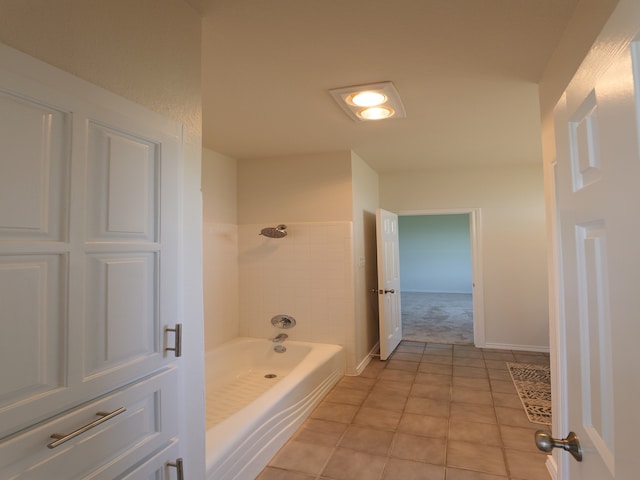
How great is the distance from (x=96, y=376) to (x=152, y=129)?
78 cm

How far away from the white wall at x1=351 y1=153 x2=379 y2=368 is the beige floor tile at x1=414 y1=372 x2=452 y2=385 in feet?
1.95

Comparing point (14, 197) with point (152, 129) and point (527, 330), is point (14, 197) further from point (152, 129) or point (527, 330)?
point (527, 330)

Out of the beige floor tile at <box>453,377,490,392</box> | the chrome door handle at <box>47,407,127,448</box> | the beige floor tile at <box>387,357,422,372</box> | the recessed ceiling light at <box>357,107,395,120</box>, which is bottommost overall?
the beige floor tile at <box>453,377,490,392</box>

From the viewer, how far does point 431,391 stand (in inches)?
129

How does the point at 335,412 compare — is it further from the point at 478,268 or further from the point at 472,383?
the point at 478,268

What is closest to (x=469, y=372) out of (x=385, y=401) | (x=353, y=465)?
(x=385, y=401)

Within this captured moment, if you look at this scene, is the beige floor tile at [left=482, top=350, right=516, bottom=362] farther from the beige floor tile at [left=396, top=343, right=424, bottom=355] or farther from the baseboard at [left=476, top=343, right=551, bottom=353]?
the beige floor tile at [left=396, top=343, right=424, bottom=355]

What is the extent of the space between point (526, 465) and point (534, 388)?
1.34 metres

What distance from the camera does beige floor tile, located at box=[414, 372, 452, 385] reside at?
3.49 m

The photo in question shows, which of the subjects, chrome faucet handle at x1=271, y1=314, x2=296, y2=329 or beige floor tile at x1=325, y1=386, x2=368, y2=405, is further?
chrome faucet handle at x1=271, y1=314, x2=296, y2=329

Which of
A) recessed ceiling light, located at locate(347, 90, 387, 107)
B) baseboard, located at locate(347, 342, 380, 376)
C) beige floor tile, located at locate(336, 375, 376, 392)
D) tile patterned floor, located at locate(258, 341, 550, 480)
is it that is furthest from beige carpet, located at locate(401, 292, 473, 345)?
recessed ceiling light, located at locate(347, 90, 387, 107)

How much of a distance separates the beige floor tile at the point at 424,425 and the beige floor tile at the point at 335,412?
39 centimetres

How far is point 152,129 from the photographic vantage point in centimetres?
123

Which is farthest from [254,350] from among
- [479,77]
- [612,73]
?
[612,73]
